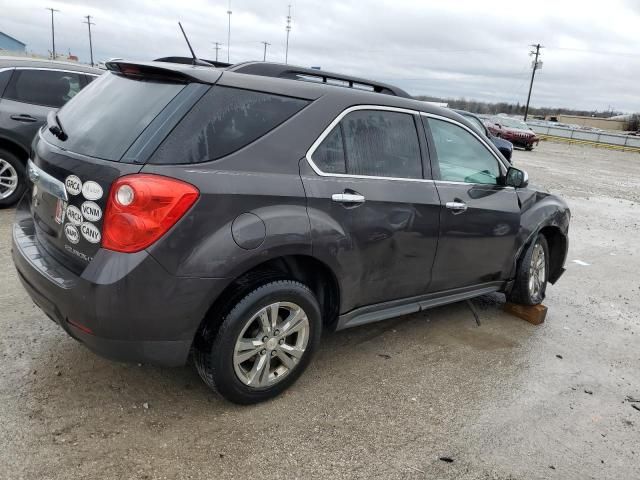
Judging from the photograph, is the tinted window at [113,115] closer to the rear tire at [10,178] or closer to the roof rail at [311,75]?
the roof rail at [311,75]

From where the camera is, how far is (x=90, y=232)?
8.19 feet

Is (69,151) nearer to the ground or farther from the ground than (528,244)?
farther from the ground

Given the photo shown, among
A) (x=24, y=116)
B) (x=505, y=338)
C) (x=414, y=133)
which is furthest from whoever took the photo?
(x=24, y=116)

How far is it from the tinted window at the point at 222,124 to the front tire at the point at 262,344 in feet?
2.52

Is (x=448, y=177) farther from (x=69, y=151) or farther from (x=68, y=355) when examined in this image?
(x=68, y=355)

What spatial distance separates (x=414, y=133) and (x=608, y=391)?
221 cm

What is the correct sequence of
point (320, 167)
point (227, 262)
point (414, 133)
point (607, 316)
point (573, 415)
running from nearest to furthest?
point (227, 262), point (320, 167), point (573, 415), point (414, 133), point (607, 316)

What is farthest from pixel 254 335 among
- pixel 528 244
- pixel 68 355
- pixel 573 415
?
pixel 528 244

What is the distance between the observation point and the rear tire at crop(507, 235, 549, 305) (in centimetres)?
459

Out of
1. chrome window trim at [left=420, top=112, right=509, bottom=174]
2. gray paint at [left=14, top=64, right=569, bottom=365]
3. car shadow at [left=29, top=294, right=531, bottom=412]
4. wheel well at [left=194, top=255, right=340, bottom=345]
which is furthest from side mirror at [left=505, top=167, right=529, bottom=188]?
wheel well at [left=194, top=255, right=340, bottom=345]

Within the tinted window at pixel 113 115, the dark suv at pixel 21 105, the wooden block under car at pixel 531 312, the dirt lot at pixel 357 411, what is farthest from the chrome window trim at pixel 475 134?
the dark suv at pixel 21 105

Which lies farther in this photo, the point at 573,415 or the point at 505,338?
the point at 505,338

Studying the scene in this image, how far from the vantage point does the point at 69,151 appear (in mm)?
2750

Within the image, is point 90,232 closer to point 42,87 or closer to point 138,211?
point 138,211
